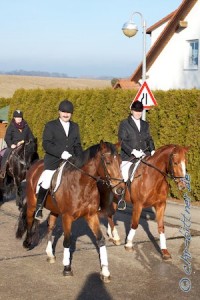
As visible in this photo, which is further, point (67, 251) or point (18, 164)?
point (18, 164)

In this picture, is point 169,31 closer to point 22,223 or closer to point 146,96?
point 146,96

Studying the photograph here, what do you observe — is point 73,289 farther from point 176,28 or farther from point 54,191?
point 176,28

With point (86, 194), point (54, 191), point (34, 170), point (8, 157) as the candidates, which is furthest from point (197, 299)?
point (8, 157)

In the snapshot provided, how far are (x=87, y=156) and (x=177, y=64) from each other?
20.5 m

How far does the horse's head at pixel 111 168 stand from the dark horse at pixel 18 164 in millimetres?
6077

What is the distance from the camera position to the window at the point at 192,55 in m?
25.8

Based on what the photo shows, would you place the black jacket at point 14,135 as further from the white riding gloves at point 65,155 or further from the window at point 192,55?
the window at point 192,55

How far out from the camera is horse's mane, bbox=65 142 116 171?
23.3ft

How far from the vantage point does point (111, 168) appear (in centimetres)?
698

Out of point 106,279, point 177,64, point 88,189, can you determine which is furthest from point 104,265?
point 177,64

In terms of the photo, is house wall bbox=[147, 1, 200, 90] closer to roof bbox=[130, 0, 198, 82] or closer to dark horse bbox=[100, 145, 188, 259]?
roof bbox=[130, 0, 198, 82]

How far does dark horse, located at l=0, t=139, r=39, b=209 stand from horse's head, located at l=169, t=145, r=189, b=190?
17.8 feet

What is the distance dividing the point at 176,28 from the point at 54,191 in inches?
806

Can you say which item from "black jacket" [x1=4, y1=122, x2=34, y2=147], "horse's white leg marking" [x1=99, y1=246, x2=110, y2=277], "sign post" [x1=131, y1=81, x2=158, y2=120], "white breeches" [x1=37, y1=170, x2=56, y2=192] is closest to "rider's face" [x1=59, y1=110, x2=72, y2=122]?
"white breeches" [x1=37, y1=170, x2=56, y2=192]
